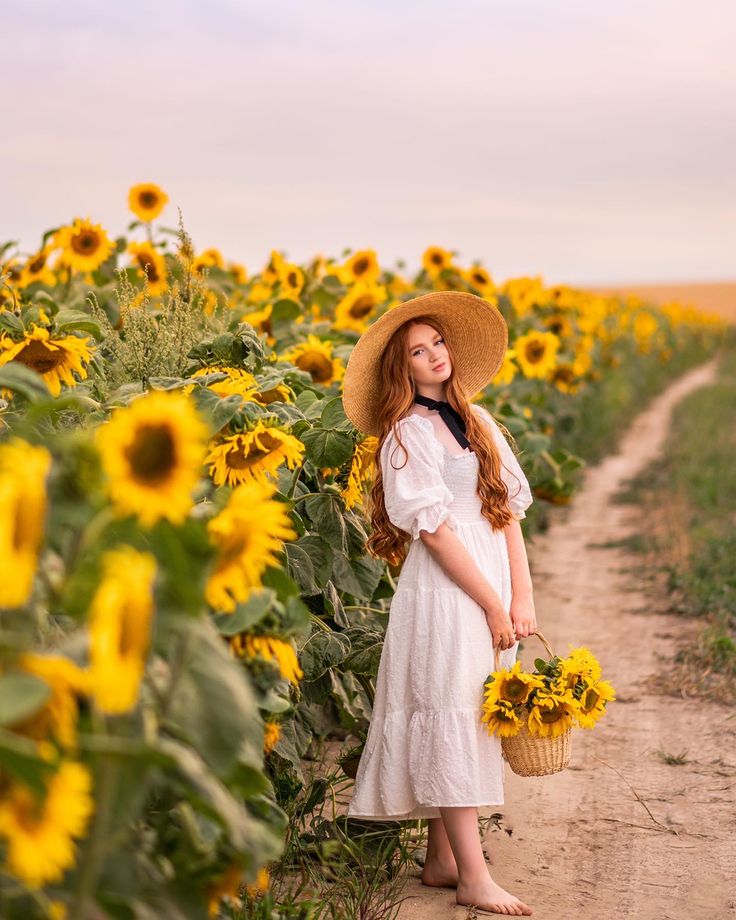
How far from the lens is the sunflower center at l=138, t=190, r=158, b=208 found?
5.98m

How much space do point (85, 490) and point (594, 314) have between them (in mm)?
11356

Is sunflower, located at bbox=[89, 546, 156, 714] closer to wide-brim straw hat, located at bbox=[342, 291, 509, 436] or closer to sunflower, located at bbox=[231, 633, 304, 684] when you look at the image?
sunflower, located at bbox=[231, 633, 304, 684]

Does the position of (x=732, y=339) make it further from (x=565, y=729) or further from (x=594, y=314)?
(x=565, y=729)

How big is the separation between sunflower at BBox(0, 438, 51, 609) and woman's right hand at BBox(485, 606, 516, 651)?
1.80 metres

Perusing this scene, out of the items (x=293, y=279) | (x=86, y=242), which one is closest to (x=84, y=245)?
(x=86, y=242)

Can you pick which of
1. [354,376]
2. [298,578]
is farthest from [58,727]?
[354,376]

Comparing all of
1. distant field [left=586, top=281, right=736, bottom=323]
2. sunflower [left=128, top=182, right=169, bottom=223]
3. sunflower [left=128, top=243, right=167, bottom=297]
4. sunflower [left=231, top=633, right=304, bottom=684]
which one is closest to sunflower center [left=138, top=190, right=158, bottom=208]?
sunflower [left=128, top=182, right=169, bottom=223]

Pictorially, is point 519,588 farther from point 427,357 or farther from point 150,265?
point 150,265

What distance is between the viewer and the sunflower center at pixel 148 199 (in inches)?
235

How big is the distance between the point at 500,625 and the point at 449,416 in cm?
55

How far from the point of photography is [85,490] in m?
1.63

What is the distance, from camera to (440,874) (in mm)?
3213

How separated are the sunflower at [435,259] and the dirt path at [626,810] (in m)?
2.26

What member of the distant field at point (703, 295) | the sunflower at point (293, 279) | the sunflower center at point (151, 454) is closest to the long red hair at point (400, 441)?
the sunflower center at point (151, 454)
